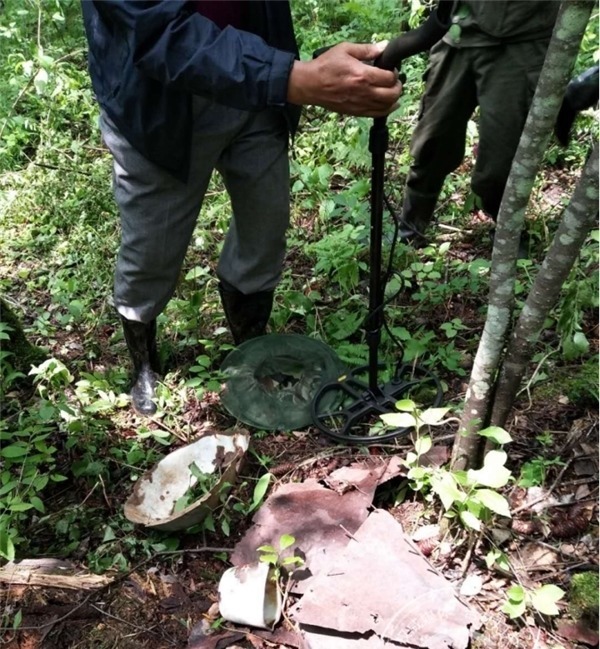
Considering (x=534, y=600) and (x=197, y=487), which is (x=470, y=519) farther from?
(x=197, y=487)

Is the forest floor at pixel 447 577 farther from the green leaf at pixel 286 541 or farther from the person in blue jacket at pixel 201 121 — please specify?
the person in blue jacket at pixel 201 121

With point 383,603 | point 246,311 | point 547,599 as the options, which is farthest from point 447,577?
point 246,311

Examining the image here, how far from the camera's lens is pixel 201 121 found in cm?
236

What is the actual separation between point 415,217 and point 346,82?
1892 millimetres

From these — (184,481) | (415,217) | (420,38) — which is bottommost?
(184,481)

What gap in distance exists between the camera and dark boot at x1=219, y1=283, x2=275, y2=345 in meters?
2.98

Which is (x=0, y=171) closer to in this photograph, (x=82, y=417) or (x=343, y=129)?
(x=343, y=129)

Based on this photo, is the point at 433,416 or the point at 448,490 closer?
the point at 448,490

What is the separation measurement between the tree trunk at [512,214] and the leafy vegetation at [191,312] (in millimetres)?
134

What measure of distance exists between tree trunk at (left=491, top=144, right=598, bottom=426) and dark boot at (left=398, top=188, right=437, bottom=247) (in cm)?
186

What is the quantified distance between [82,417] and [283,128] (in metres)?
1.42

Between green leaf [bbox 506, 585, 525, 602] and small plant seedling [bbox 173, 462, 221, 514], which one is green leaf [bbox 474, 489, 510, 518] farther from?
small plant seedling [bbox 173, 462, 221, 514]

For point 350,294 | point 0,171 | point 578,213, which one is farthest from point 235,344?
point 0,171

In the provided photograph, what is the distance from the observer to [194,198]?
253cm
